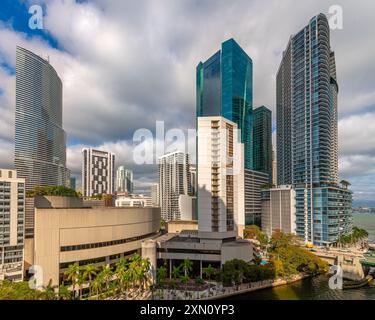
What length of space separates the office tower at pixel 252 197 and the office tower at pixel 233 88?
497 cm

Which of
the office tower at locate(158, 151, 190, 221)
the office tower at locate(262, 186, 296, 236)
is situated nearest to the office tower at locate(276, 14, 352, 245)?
A: the office tower at locate(262, 186, 296, 236)

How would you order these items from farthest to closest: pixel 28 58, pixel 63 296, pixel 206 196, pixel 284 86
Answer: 1. pixel 28 58
2. pixel 284 86
3. pixel 206 196
4. pixel 63 296

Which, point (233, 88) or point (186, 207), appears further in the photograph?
point (186, 207)

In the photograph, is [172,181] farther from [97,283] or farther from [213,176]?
[97,283]

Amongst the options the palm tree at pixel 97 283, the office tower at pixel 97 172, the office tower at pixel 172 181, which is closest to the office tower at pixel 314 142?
the palm tree at pixel 97 283

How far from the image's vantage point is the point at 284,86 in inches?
2023

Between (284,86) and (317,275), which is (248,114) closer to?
(284,86)

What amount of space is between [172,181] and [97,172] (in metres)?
29.0

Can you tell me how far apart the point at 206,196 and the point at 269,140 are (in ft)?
171

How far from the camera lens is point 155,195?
254 feet

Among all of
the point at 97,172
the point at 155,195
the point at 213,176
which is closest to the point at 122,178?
the point at 97,172

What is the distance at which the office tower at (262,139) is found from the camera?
216 ft

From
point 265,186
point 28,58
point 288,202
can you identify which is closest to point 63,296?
point 288,202

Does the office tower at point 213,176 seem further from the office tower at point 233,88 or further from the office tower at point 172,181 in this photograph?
the office tower at point 172,181
